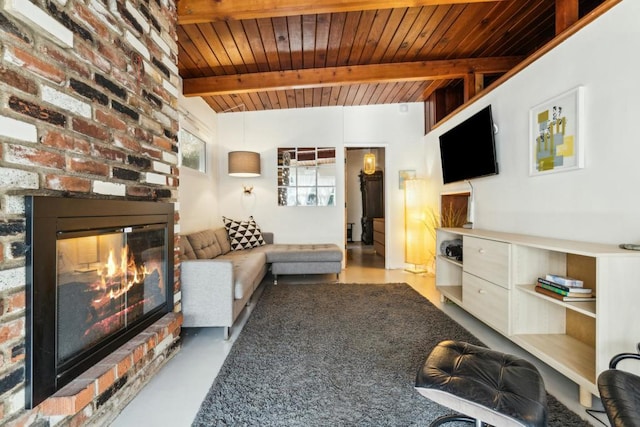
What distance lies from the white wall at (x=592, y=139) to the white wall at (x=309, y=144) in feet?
7.17

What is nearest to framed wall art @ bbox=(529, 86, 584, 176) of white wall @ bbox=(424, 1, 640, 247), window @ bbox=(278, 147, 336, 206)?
white wall @ bbox=(424, 1, 640, 247)

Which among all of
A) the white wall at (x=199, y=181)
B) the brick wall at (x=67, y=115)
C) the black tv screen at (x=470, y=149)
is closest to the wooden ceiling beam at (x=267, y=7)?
the brick wall at (x=67, y=115)

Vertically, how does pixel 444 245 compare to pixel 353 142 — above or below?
below

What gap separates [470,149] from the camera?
9.82 ft

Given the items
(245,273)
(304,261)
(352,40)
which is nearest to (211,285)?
(245,273)

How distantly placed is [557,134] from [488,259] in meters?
1.00

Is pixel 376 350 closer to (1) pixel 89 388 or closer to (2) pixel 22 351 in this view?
(1) pixel 89 388

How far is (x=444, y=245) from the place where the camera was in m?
3.05

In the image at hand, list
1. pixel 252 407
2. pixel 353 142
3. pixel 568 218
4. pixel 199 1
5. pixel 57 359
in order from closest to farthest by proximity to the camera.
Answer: pixel 57 359, pixel 252 407, pixel 568 218, pixel 199 1, pixel 353 142

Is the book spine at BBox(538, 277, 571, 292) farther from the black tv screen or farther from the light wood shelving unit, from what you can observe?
the black tv screen

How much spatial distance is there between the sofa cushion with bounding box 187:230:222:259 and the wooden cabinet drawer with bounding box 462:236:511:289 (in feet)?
8.73

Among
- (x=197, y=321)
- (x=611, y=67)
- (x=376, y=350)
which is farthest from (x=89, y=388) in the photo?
(x=611, y=67)

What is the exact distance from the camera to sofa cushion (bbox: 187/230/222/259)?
298 centimetres

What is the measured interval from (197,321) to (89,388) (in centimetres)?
100
